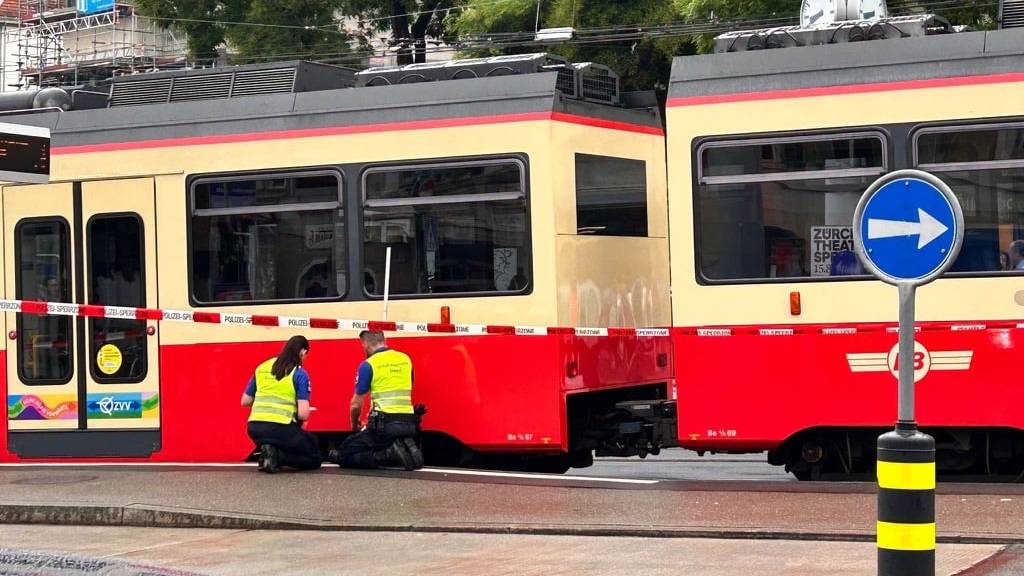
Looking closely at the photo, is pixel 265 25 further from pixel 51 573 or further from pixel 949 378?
pixel 51 573

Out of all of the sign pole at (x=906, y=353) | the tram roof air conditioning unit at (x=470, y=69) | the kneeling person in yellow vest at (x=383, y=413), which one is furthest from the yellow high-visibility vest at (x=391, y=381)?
the sign pole at (x=906, y=353)

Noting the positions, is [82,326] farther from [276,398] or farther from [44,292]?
[276,398]

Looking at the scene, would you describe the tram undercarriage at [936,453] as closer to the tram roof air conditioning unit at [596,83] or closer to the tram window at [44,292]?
the tram roof air conditioning unit at [596,83]

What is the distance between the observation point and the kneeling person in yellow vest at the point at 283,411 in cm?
1302

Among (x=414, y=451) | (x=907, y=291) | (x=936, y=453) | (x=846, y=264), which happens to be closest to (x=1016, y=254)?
(x=846, y=264)

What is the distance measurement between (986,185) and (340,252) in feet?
16.4

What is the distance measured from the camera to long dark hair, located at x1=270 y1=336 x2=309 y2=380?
13.0m

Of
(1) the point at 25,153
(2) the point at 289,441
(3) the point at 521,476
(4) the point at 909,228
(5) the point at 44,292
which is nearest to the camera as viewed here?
(4) the point at 909,228

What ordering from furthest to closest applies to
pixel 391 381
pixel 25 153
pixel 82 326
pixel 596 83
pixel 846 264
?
pixel 82 326
pixel 596 83
pixel 25 153
pixel 391 381
pixel 846 264

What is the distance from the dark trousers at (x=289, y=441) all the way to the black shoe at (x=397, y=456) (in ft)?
1.81

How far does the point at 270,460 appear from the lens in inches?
514

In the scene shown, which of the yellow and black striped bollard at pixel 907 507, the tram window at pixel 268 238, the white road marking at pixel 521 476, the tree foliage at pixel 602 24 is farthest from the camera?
the tree foliage at pixel 602 24

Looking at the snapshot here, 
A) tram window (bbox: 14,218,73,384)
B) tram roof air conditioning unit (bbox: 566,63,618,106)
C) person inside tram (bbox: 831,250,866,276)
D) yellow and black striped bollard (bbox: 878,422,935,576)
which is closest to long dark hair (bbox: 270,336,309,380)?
tram window (bbox: 14,218,73,384)

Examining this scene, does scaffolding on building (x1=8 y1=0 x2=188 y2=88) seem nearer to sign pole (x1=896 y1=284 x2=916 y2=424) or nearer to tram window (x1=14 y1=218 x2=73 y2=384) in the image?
tram window (x1=14 y1=218 x2=73 y2=384)
